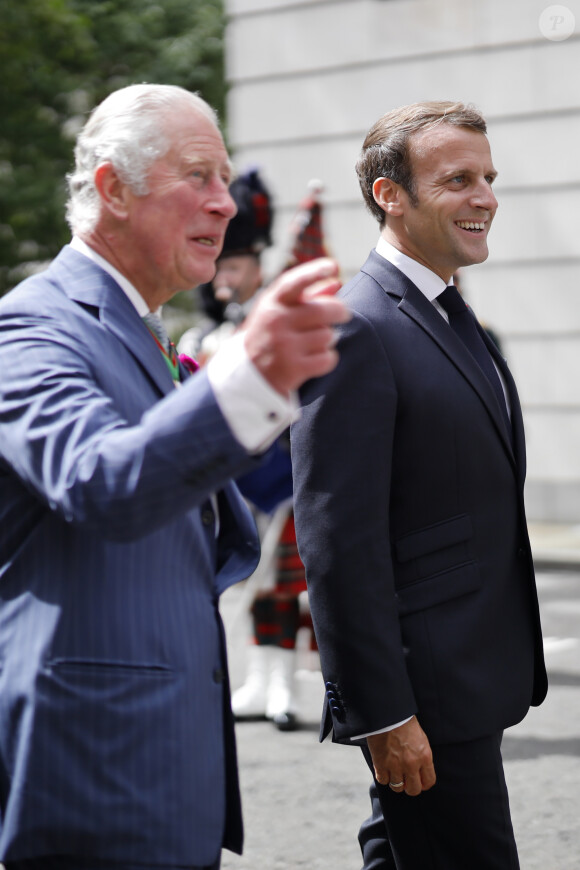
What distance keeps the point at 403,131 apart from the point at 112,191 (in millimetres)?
949

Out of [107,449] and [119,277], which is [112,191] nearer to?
[119,277]

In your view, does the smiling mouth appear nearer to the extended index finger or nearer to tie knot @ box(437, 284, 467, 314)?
tie knot @ box(437, 284, 467, 314)

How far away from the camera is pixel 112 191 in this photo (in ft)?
6.14

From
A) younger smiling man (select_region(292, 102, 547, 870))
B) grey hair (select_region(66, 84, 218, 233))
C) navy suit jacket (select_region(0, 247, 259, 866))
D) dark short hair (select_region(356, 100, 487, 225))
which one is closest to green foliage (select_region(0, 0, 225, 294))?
dark short hair (select_region(356, 100, 487, 225))

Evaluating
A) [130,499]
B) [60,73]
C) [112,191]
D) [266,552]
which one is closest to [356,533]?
[112,191]

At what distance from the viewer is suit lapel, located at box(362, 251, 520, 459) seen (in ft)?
8.21

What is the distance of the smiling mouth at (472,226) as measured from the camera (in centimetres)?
263

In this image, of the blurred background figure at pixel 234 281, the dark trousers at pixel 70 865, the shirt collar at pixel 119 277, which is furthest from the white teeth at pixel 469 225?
the blurred background figure at pixel 234 281

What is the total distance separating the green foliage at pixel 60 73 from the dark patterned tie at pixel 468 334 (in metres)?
16.5

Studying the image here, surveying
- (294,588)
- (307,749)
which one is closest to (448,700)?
(307,749)

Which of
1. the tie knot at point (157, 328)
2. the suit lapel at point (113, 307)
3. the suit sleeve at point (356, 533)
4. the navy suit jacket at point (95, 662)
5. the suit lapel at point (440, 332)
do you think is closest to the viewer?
the navy suit jacket at point (95, 662)

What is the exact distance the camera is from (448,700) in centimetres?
243

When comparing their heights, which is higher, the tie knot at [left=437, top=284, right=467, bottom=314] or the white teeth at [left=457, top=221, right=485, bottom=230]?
the white teeth at [left=457, top=221, right=485, bottom=230]

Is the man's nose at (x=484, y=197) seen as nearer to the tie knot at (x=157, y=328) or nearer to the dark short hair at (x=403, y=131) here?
the dark short hair at (x=403, y=131)
